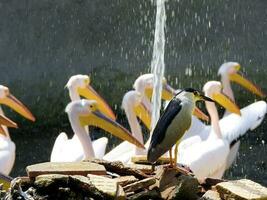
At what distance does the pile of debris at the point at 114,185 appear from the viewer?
385 centimetres

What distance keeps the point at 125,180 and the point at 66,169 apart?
297 millimetres

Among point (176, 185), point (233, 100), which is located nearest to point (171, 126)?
point (176, 185)

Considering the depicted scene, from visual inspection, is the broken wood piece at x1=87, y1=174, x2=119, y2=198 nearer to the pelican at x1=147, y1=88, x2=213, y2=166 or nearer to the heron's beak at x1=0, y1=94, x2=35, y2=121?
the pelican at x1=147, y1=88, x2=213, y2=166

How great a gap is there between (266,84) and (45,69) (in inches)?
137

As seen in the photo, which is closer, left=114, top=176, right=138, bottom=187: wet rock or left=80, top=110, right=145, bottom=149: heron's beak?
left=114, top=176, right=138, bottom=187: wet rock

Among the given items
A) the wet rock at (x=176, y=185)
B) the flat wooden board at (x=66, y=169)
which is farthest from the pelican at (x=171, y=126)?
the flat wooden board at (x=66, y=169)

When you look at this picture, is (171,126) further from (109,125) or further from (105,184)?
(109,125)

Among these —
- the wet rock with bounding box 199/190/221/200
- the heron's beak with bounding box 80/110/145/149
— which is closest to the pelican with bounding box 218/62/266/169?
the heron's beak with bounding box 80/110/145/149

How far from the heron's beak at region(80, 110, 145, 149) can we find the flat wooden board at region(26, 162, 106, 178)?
2897 millimetres

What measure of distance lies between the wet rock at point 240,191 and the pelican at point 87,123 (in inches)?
123

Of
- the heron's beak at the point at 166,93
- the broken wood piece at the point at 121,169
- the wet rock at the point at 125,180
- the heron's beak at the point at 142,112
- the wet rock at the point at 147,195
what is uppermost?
the heron's beak at the point at 166,93

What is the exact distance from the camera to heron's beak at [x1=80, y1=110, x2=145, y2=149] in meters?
7.13

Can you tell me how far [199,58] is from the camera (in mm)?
13133

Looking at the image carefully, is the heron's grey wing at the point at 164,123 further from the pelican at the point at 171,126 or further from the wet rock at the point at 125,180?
the wet rock at the point at 125,180
